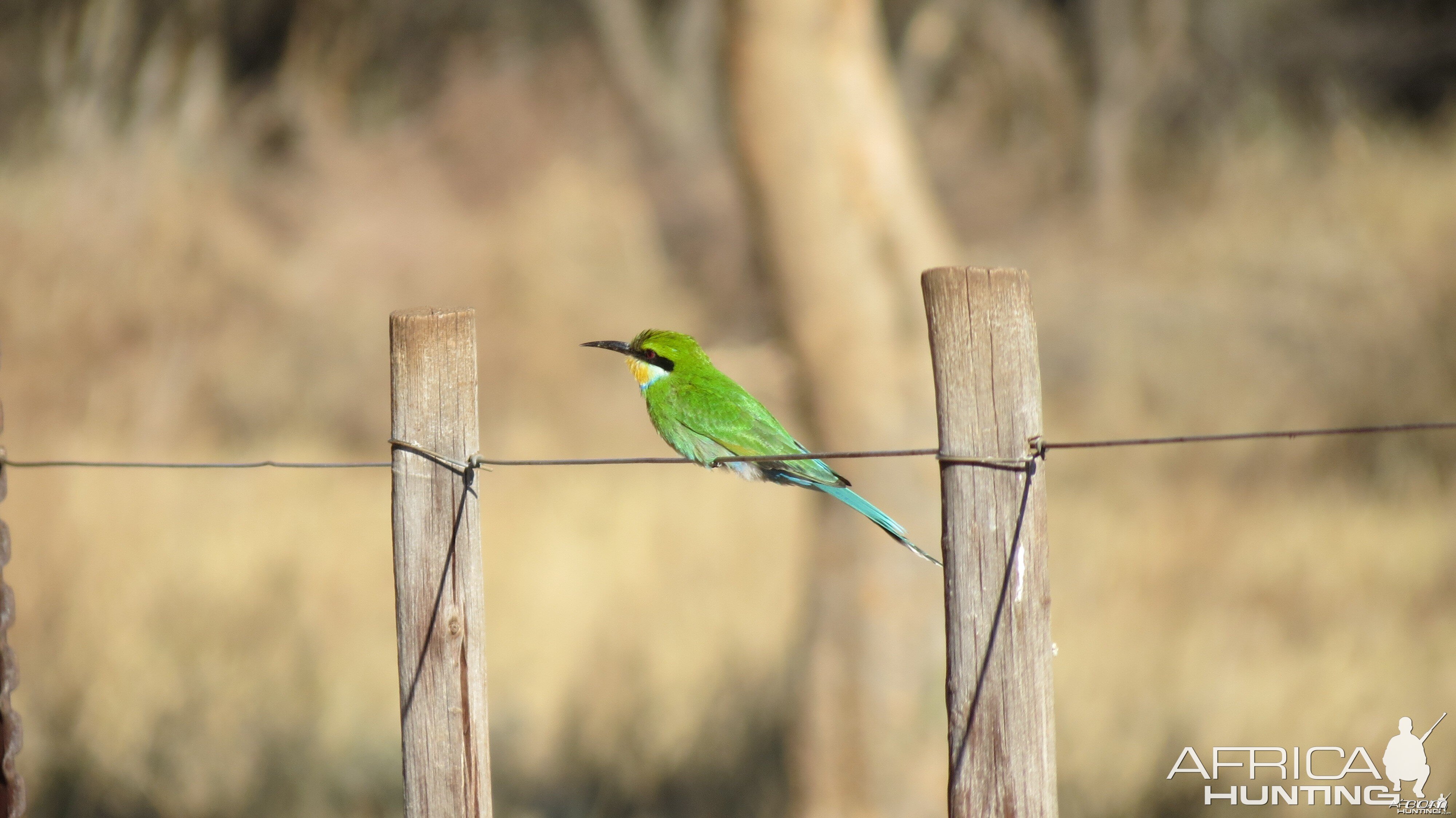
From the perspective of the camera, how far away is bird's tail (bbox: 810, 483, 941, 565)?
2.38 metres

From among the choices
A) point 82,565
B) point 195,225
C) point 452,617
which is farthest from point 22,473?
→ point 452,617

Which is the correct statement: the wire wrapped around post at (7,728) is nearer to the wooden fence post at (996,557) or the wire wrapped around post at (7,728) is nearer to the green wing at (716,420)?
the green wing at (716,420)

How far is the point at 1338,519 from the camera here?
786 cm

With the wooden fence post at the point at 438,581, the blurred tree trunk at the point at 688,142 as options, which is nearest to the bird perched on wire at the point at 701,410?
the wooden fence post at the point at 438,581

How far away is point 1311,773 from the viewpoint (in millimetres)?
4934

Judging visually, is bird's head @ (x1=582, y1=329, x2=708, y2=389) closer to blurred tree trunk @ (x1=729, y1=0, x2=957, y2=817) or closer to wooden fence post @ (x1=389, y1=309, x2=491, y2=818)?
wooden fence post @ (x1=389, y1=309, x2=491, y2=818)

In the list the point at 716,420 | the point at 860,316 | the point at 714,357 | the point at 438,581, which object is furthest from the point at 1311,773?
the point at 438,581

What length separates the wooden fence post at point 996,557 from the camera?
1.89 meters

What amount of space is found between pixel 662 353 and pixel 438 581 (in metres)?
1.27

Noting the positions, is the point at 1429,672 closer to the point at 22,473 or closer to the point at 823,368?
the point at 823,368

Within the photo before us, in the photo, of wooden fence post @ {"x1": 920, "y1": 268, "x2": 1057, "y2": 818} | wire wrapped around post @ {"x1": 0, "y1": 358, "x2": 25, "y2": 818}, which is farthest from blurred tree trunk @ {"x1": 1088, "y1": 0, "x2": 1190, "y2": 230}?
wire wrapped around post @ {"x1": 0, "y1": 358, "x2": 25, "y2": 818}

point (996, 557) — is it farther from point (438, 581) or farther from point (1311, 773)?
point (1311, 773)

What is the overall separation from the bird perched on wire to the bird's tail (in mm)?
187

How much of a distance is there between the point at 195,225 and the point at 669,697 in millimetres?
7300
